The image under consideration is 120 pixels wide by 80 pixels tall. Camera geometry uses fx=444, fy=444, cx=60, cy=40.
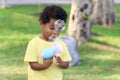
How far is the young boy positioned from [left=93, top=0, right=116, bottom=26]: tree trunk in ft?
36.2

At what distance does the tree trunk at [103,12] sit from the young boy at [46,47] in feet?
36.2

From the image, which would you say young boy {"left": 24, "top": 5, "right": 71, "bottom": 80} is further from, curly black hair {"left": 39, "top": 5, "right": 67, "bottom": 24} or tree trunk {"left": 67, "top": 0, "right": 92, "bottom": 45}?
tree trunk {"left": 67, "top": 0, "right": 92, "bottom": 45}

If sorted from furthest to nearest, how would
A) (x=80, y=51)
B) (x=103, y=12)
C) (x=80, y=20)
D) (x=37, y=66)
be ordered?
1. (x=103, y=12)
2. (x=80, y=20)
3. (x=80, y=51)
4. (x=37, y=66)

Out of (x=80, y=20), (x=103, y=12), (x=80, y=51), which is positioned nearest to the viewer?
(x=80, y=51)

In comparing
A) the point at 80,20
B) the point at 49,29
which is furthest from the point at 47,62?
the point at 80,20

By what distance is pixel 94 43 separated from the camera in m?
11.3

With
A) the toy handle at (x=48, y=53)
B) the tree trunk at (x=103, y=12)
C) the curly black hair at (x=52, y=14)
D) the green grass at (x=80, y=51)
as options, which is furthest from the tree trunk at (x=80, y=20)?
the toy handle at (x=48, y=53)

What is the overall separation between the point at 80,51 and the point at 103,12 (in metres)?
5.05

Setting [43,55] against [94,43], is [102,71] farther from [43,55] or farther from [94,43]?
[43,55]

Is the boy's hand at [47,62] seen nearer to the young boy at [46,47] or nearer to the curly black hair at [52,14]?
the young boy at [46,47]

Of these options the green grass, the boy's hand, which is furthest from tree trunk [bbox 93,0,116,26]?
the boy's hand

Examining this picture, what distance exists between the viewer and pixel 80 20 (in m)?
10.7

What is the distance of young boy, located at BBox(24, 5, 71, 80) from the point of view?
13.0 feet

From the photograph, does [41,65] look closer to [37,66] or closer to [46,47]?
[37,66]
